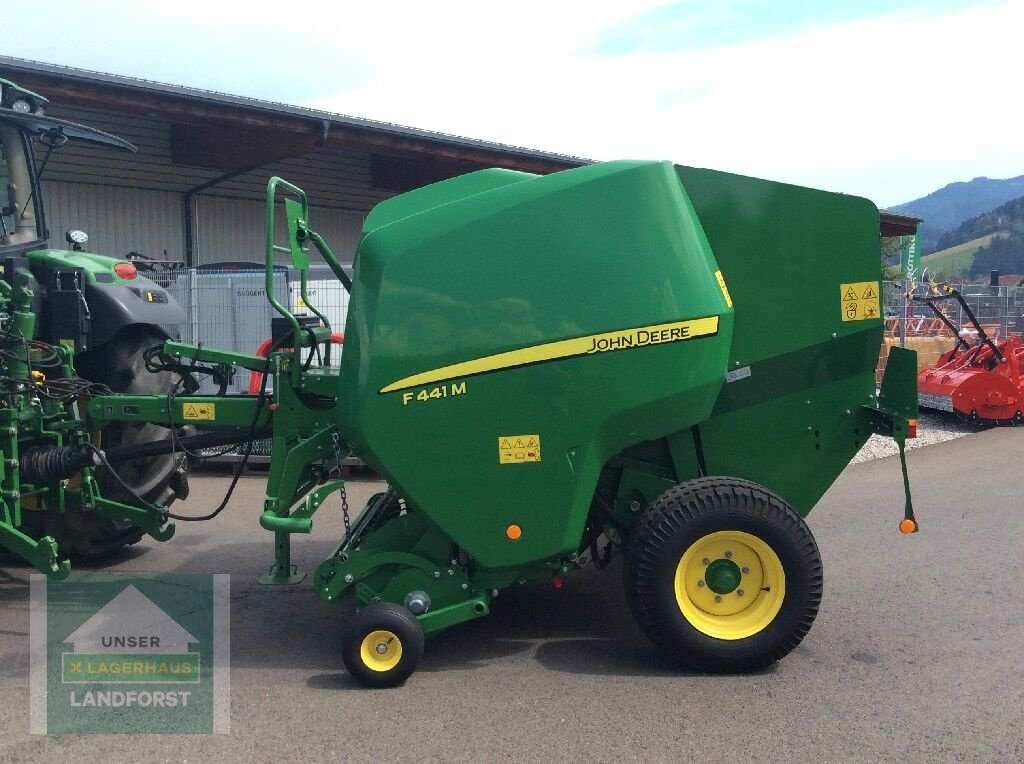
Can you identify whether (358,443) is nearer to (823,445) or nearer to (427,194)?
(427,194)

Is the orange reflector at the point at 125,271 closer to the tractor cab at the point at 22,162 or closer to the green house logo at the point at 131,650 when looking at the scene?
the tractor cab at the point at 22,162

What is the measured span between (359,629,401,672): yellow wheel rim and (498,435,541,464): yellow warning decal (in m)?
0.82

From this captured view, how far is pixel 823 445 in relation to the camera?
4344 mm

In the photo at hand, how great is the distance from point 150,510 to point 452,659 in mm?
1966

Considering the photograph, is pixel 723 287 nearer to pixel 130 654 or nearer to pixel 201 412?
pixel 201 412

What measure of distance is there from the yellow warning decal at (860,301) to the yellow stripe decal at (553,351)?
97cm

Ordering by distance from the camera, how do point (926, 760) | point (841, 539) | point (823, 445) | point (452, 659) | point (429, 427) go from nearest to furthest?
point (926, 760) → point (429, 427) → point (452, 659) → point (823, 445) → point (841, 539)

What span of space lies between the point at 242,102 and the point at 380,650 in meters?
8.66

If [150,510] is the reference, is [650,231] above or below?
above

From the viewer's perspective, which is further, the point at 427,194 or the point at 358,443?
the point at 427,194

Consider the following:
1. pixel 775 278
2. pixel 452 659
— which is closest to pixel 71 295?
pixel 452 659

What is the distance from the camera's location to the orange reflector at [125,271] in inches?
A: 213

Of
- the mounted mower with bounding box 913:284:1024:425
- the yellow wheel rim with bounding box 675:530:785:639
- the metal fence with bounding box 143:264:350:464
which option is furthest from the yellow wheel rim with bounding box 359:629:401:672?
the mounted mower with bounding box 913:284:1024:425

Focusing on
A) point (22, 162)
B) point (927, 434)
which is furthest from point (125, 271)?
point (927, 434)
